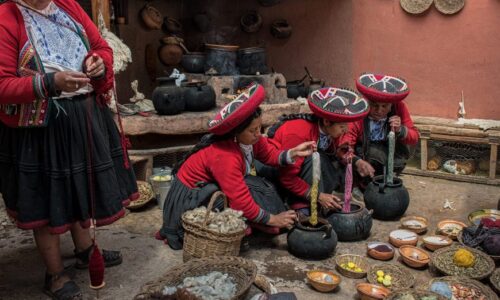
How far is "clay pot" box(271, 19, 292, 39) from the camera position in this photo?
6.93m

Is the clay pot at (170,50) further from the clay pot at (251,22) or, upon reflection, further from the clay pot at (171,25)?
the clay pot at (251,22)

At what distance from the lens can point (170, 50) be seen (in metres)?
6.73

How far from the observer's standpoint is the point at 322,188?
13.1 feet

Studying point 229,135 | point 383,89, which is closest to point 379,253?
point 229,135

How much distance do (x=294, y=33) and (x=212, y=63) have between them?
1613 millimetres

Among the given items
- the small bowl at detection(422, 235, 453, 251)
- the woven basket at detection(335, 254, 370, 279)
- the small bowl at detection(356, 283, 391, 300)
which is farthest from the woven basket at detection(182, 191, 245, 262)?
the small bowl at detection(422, 235, 453, 251)

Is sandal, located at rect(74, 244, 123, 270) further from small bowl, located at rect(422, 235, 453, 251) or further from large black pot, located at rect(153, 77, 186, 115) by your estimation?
small bowl, located at rect(422, 235, 453, 251)

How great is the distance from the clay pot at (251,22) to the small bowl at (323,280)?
4670mm

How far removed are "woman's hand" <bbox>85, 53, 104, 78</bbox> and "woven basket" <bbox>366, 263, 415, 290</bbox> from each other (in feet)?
6.44

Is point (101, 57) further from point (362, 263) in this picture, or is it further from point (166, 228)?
point (362, 263)

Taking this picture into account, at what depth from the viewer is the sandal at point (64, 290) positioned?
2846 mm

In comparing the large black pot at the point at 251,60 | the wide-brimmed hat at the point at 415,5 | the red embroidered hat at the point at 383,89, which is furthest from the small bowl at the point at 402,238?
the wide-brimmed hat at the point at 415,5

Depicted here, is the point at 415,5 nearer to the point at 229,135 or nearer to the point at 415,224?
the point at 415,224

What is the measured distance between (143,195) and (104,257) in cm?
116
